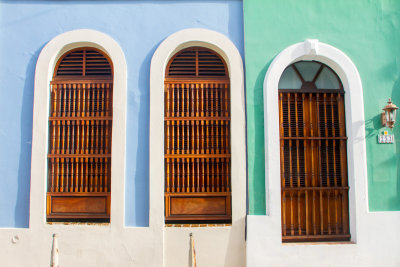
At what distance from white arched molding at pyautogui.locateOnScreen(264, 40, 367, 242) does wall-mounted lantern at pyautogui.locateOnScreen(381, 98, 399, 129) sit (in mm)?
401

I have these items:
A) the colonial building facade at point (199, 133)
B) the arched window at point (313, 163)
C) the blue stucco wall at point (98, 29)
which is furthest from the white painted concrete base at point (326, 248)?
the blue stucco wall at point (98, 29)

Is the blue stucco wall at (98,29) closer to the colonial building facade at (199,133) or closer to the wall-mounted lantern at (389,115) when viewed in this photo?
the colonial building facade at (199,133)

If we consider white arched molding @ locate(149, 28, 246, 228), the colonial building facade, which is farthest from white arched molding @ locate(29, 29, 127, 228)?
white arched molding @ locate(149, 28, 246, 228)

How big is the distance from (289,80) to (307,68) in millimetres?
442

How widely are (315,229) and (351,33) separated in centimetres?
373

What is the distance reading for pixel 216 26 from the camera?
6.35 m

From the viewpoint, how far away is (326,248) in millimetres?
5945

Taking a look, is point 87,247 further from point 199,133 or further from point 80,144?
point 199,133

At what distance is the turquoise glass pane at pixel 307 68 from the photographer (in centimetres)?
654

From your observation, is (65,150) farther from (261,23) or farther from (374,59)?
(374,59)

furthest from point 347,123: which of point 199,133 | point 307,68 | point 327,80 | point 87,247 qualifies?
point 87,247

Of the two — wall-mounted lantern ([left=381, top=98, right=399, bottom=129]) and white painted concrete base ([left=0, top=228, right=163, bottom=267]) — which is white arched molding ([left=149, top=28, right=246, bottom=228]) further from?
wall-mounted lantern ([left=381, top=98, right=399, bottom=129])

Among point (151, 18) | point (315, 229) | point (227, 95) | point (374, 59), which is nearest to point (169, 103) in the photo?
point (227, 95)

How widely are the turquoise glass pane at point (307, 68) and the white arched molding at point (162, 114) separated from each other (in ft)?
4.02
